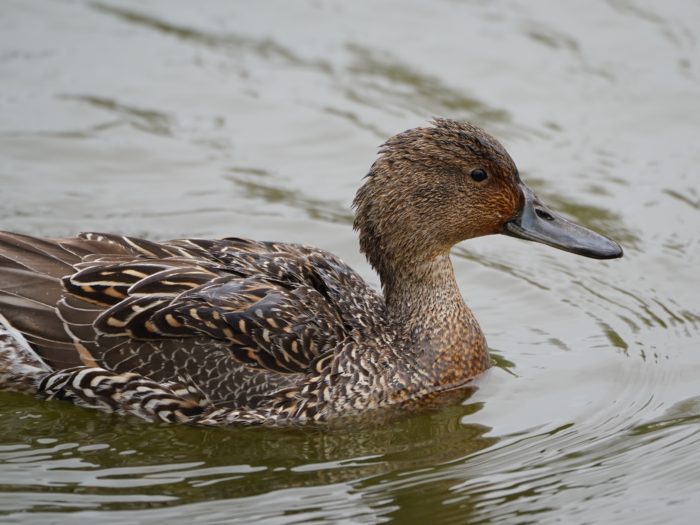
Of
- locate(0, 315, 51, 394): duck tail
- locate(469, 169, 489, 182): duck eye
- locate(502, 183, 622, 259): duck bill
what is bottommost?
locate(0, 315, 51, 394): duck tail

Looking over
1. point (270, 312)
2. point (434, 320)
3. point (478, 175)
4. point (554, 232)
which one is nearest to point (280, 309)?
point (270, 312)

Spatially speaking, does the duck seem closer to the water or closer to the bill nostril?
the bill nostril

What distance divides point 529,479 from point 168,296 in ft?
9.17

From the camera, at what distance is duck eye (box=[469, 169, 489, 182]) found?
991cm

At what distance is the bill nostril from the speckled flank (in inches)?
7.7

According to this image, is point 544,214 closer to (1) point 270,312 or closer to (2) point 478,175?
(2) point 478,175

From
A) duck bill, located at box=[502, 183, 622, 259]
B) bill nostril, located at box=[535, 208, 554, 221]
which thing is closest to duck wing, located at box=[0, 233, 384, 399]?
duck bill, located at box=[502, 183, 622, 259]

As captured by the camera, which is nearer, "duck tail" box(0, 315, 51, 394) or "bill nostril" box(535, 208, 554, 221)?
"duck tail" box(0, 315, 51, 394)

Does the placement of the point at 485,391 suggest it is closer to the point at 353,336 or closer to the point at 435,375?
the point at 435,375

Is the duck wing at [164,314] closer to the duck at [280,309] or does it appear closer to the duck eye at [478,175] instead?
the duck at [280,309]

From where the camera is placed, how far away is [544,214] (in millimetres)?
10031

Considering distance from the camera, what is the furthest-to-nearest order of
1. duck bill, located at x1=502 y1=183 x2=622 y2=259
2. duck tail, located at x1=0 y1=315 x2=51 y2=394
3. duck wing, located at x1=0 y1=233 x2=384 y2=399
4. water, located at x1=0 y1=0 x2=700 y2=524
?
1. duck bill, located at x1=502 y1=183 x2=622 y2=259
2. duck tail, located at x1=0 y1=315 x2=51 y2=394
3. duck wing, located at x1=0 y1=233 x2=384 y2=399
4. water, located at x1=0 y1=0 x2=700 y2=524

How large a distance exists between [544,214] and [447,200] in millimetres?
747

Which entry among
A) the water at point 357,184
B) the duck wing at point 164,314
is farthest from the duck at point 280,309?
the water at point 357,184
